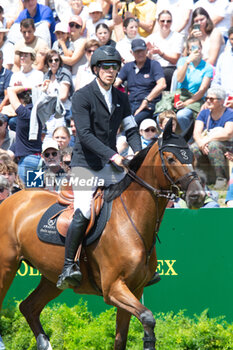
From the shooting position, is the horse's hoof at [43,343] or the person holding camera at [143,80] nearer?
the horse's hoof at [43,343]

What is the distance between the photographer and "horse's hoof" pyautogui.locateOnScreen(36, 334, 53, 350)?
21.7 ft

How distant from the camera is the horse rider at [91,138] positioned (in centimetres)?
593

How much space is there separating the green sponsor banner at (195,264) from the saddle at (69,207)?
5.92ft

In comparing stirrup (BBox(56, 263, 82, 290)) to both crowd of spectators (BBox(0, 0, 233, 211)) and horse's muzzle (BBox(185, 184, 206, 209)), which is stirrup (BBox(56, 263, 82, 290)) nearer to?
horse's muzzle (BBox(185, 184, 206, 209))

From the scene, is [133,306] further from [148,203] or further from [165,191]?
[165,191]

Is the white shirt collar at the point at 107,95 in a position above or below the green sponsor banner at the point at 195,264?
above

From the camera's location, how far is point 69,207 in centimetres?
636

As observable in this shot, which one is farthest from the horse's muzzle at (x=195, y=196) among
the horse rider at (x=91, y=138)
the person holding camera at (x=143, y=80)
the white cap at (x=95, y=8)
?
the white cap at (x=95, y=8)

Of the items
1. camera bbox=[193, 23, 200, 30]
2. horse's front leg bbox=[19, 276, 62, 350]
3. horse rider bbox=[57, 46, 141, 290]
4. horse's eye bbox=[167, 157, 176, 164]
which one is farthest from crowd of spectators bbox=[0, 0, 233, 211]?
horse's eye bbox=[167, 157, 176, 164]

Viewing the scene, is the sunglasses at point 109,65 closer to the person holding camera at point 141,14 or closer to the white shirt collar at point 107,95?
the white shirt collar at point 107,95

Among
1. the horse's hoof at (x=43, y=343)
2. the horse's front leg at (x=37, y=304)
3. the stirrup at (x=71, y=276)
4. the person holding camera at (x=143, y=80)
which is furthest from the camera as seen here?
the person holding camera at (x=143, y=80)

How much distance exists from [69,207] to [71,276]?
0.81 metres

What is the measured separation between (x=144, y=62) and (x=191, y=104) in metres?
1.26

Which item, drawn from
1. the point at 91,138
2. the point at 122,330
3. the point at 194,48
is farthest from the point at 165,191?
the point at 194,48
